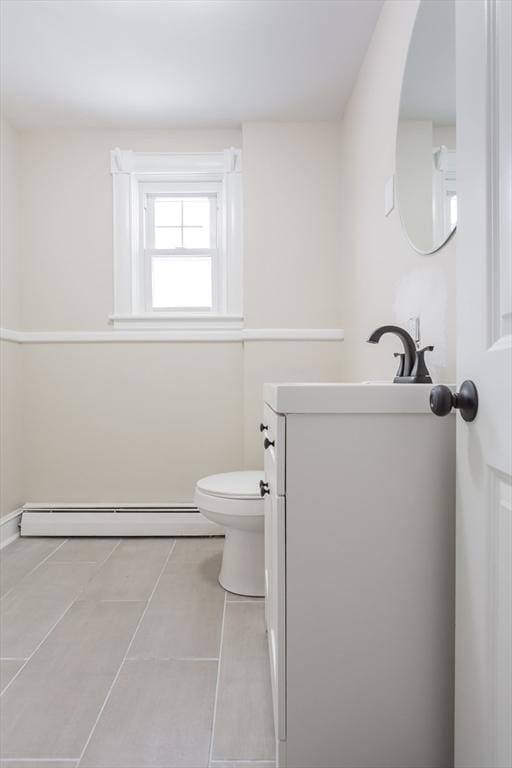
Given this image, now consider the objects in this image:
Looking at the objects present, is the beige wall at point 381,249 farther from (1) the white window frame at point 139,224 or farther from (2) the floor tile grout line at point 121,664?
(2) the floor tile grout line at point 121,664

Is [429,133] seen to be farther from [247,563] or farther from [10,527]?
[10,527]

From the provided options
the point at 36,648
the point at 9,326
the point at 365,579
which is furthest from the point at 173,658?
the point at 9,326

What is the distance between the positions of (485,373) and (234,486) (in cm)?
143

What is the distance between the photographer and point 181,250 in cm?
285

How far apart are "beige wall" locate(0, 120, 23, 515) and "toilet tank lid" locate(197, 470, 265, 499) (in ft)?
4.06

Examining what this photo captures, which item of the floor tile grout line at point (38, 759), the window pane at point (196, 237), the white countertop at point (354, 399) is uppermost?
the window pane at point (196, 237)

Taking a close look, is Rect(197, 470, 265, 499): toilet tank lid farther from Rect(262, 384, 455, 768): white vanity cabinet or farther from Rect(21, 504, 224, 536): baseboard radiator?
Rect(262, 384, 455, 768): white vanity cabinet

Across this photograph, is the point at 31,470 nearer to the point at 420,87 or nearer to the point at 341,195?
the point at 341,195

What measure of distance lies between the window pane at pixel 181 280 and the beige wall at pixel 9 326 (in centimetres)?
78

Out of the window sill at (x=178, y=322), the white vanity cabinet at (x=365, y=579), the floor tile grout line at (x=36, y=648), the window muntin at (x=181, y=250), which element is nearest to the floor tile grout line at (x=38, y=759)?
the floor tile grout line at (x=36, y=648)

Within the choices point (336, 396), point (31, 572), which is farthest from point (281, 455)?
point (31, 572)

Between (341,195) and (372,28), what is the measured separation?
81 centimetres

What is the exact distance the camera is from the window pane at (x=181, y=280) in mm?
2859

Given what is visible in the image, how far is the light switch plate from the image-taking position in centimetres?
171
